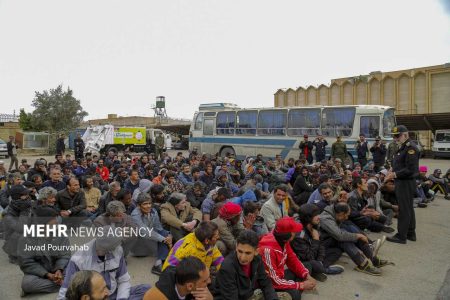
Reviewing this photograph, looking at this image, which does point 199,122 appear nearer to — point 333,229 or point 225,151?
point 225,151

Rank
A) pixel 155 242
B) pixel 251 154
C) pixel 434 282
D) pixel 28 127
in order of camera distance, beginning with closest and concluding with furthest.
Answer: pixel 434 282, pixel 155 242, pixel 251 154, pixel 28 127

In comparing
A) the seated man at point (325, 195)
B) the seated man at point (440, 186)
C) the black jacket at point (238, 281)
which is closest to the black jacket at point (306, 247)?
the black jacket at point (238, 281)

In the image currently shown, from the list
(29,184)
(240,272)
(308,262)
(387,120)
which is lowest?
(308,262)

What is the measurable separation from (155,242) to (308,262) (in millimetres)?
2169

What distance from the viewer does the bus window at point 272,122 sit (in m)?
16.1

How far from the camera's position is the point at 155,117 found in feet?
178

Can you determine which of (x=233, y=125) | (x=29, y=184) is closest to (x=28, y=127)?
(x=233, y=125)

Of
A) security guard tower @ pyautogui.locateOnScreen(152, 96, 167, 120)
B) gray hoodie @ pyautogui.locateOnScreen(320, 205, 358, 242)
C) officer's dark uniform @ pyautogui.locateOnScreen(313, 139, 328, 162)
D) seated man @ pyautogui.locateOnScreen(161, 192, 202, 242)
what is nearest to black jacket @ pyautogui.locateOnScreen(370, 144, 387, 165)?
officer's dark uniform @ pyautogui.locateOnScreen(313, 139, 328, 162)

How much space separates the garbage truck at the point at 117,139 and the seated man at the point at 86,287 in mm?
21885

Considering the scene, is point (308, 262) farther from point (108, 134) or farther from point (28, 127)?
Answer: point (28, 127)

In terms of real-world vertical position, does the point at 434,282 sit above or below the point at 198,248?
below

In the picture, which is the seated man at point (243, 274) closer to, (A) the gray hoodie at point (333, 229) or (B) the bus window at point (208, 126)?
(A) the gray hoodie at point (333, 229)

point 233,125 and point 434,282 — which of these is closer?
point 434,282

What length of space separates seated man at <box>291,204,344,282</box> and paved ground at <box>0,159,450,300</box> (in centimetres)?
15
